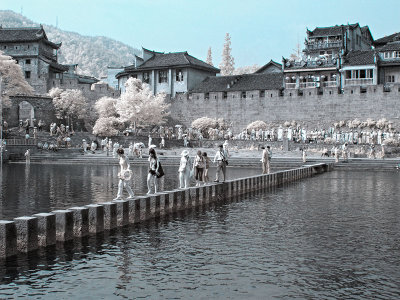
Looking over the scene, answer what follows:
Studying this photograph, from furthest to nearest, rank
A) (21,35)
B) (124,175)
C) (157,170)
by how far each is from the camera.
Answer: (21,35) < (157,170) < (124,175)

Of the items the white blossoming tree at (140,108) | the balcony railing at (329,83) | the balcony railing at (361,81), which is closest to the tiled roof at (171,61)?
the white blossoming tree at (140,108)

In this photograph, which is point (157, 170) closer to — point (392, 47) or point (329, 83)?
point (329, 83)

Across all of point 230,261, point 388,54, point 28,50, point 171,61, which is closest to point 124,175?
point 230,261

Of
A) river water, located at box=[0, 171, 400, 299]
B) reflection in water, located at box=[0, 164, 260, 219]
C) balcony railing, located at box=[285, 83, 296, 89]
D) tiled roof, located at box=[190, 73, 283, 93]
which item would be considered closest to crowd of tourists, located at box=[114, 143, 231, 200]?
river water, located at box=[0, 171, 400, 299]

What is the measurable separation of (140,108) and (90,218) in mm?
52495

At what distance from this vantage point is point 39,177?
34750mm

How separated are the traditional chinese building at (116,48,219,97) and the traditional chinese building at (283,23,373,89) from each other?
12.9 metres

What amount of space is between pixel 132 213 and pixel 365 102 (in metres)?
48.0

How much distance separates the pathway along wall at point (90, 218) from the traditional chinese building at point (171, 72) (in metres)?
49.8

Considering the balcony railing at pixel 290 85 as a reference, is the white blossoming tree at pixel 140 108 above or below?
below

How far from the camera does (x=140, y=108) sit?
2650 inches

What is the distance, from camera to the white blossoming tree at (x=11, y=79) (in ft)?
234

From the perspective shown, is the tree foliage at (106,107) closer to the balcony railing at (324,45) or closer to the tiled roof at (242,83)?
the tiled roof at (242,83)

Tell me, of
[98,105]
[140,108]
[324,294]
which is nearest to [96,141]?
[140,108]
